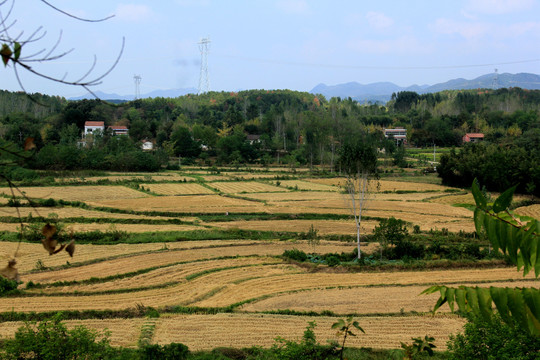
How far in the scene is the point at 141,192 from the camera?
3994 centimetres

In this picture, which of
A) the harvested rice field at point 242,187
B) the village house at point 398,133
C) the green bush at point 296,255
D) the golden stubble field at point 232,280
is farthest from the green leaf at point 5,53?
the village house at point 398,133

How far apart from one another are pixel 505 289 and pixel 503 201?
445 mm

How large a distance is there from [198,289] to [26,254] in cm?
972

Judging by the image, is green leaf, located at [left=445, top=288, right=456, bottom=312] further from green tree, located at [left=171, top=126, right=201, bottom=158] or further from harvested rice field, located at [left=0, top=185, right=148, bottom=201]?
green tree, located at [left=171, top=126, right=201, bottom=158]

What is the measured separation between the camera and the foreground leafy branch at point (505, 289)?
7.45 feet

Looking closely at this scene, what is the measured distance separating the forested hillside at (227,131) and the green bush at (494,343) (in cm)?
3648

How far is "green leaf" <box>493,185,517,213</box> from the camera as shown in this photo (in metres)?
2.23

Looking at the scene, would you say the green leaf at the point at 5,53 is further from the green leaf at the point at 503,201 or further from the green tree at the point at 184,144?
the green tree at the point at 184,144

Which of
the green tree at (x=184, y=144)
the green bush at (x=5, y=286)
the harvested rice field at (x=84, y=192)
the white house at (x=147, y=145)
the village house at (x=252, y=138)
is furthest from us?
the village house at (x=252, y=138)

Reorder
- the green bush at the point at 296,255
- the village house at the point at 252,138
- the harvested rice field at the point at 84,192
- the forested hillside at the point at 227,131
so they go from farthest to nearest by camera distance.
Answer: the village house at the point at 252,138 → the forested hillside at the point at 227,131 → the harvested rice field at the point at 84,192 → the green bush at the point at 296,255

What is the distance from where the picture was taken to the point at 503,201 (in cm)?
227

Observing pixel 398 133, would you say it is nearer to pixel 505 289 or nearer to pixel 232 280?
pixel 232 280

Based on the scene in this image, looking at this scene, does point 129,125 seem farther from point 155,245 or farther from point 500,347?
point 500,347

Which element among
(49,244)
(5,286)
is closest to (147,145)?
(5,286)
